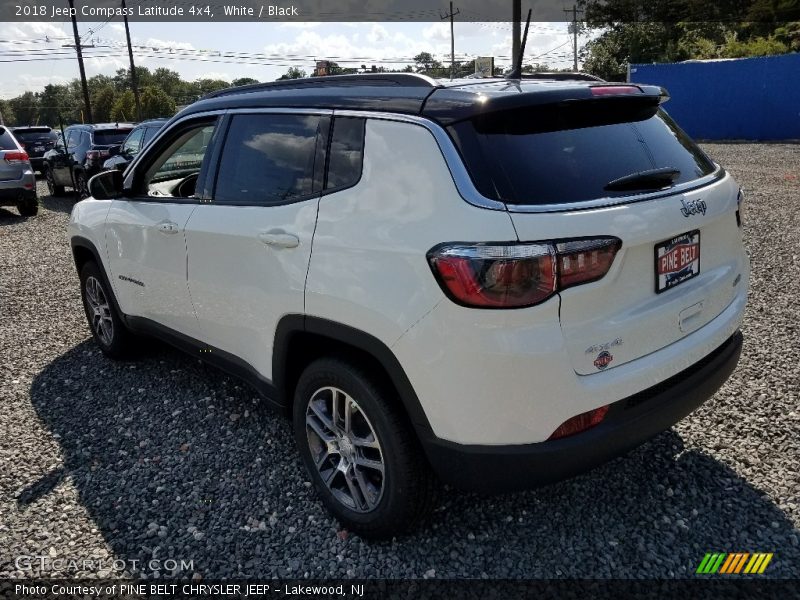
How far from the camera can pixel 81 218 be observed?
15.4ft

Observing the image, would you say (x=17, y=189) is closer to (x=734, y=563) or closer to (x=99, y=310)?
(x=99, y=310)

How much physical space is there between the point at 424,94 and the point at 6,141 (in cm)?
1236

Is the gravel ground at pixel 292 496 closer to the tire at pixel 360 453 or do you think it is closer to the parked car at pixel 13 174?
the tire at pixel 360 453

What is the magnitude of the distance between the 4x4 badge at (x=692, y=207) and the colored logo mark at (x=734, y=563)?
4.49ft

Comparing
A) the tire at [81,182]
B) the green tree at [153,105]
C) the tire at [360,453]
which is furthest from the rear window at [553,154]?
the green tree at [153,105]

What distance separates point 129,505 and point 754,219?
8.54 meters

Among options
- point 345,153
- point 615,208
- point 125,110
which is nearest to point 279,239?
point 345,153

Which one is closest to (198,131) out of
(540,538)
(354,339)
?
(354,339)

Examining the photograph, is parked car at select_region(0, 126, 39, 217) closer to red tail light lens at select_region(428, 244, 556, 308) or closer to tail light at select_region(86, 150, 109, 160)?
tail light at select_region(86, 150, 109, 160)

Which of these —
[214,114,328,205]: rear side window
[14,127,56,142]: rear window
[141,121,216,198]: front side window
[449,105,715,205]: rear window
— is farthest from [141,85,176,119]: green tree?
[449,105,715,205]: rear window

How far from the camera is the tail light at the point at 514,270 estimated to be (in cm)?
212

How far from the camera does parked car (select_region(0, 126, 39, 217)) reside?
1175 centimetres

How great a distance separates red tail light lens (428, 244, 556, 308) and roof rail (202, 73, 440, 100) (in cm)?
86

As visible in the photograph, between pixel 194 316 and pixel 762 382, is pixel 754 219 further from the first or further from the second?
pixel 194 316
